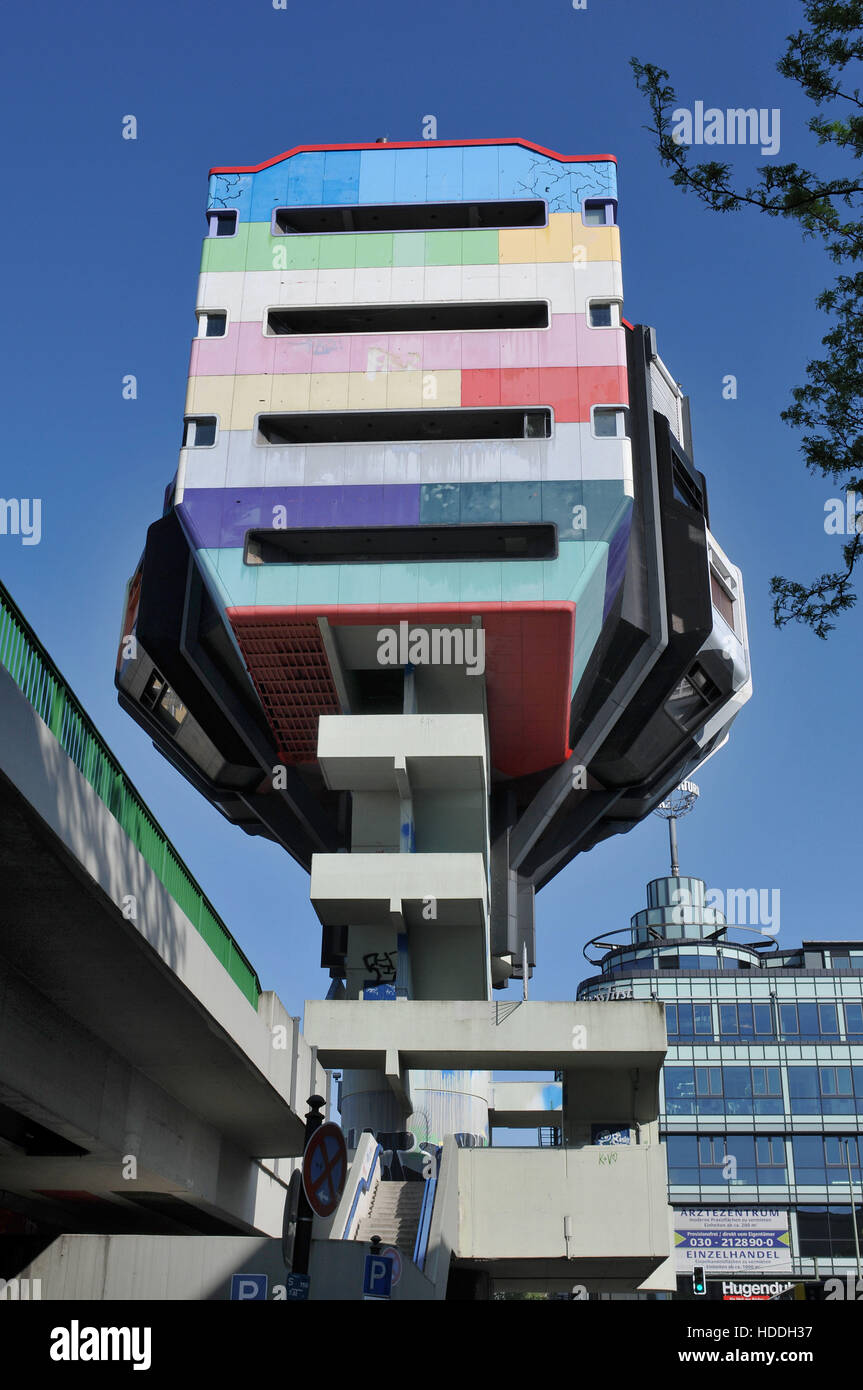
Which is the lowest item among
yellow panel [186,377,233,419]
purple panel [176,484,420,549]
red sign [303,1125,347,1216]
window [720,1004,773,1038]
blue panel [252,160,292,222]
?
red sign [303,1125,347,1216]

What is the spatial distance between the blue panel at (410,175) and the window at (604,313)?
7793 mm

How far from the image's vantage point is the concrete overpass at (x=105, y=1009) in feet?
38.4

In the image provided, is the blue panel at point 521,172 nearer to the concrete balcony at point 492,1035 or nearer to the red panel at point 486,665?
the red panel at point 486,665

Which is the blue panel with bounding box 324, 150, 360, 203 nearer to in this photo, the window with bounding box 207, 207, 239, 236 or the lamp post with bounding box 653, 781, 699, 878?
the window with bounding box 207, 207, 239, 236

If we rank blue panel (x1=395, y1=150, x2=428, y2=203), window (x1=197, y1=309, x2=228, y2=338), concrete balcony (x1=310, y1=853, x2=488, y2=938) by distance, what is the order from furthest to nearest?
1. blue panel (x1=395, y1=150, x2=428, y2=203)
2. window (x1=197, y1=309, x2=228, y2=338)
3. concrete balcony (x1=310, y1=853, x2=488, y2=938)

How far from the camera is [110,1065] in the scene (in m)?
17.1

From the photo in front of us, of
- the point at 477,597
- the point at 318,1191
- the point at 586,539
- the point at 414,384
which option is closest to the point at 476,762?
the point at 477,597

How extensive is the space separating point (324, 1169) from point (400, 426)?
34140 millimetres

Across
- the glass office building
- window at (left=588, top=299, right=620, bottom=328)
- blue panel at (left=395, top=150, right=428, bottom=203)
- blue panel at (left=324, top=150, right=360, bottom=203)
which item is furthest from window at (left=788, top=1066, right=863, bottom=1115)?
blue panel at (left=324, top=150, right=360, bottom=203)

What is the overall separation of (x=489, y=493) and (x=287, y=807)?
54.5 feet

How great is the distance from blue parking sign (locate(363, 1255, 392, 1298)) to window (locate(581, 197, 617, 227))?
3914cm

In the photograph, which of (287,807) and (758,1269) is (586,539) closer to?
(287,807)

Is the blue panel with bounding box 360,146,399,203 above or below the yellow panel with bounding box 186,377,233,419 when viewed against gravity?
above

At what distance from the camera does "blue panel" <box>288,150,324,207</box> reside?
1882 inches
